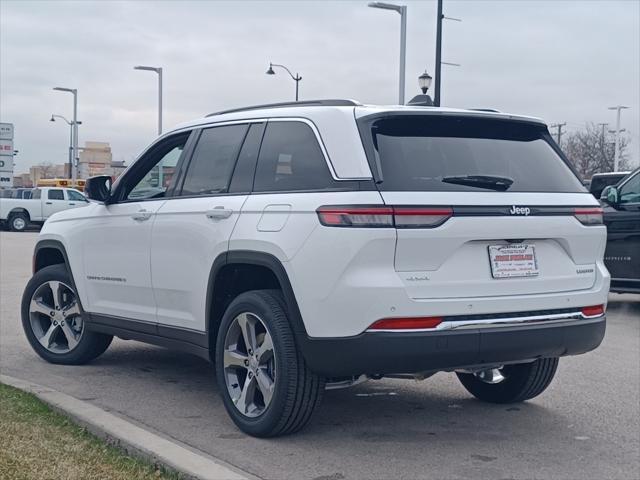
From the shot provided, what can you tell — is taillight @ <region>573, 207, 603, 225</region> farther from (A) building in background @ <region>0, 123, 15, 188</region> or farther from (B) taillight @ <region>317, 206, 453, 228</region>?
(A) building in background @ <region>0, 123, 15, 188</region>

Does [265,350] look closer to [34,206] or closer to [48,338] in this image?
[48,338]

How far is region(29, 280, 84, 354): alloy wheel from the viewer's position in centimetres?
745

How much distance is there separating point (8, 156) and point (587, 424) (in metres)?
22.1

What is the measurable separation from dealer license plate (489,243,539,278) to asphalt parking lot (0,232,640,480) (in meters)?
1.05

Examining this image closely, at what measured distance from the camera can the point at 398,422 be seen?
5887 mm

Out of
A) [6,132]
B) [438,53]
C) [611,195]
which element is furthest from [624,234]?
[6,132]

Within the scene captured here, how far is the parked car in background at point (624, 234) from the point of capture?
11.0 metres

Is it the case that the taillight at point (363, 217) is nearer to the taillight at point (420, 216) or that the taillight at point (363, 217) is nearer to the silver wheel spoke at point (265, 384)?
the taillight at point (420, 216)

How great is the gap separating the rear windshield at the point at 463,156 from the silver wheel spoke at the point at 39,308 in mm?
3733

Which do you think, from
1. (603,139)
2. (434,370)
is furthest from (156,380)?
(603,139)

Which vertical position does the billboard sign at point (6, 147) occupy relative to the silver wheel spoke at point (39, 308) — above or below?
above

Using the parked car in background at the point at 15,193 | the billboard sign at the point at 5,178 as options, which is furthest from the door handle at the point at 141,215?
the parked car in background at the point at 15,193

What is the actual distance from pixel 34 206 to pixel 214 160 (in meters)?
34.7

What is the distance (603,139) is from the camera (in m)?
73.2
